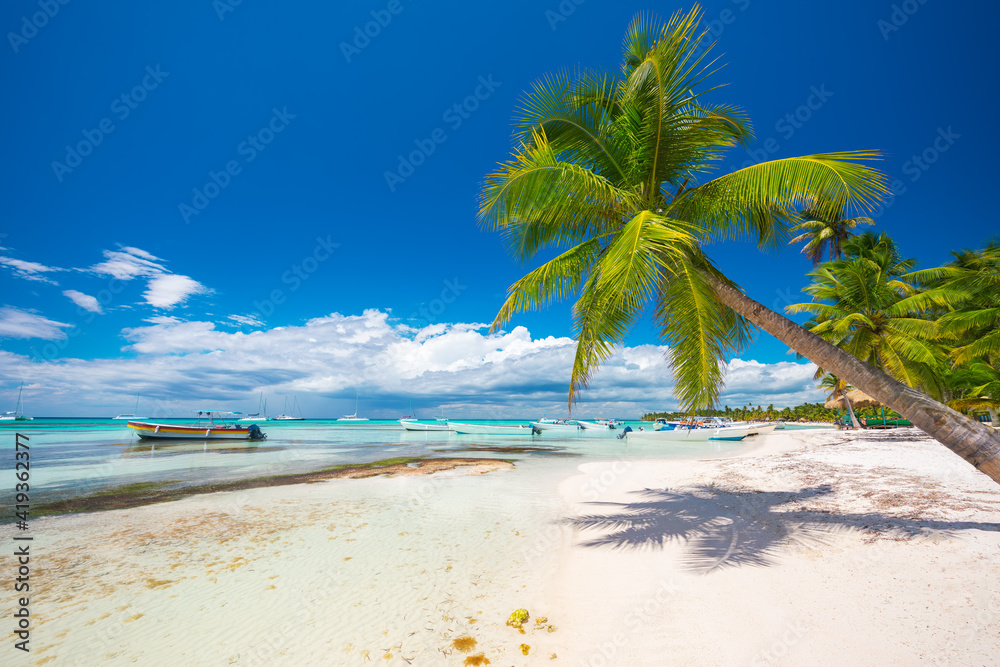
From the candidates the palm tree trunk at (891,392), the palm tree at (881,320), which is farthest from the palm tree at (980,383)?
the palm tree trunk at (891,392)

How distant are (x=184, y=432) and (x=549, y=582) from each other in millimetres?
39021

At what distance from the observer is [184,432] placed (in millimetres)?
32531

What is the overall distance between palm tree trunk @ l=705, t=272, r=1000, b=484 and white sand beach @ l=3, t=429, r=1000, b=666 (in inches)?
47.6

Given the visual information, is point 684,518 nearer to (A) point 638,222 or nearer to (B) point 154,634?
(A) point 638,222

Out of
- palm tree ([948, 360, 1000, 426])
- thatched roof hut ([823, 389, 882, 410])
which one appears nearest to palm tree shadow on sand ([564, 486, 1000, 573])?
palm tree ([948, 360, 1000, 426])

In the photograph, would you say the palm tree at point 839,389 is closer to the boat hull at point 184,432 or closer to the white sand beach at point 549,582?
the white sand beach at point 549,582

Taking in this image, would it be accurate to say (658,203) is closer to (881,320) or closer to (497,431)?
(881,320)

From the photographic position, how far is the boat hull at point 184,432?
102 ft

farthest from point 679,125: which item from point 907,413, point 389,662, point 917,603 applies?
point 389,662

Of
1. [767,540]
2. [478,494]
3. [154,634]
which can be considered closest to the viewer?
[154,634]

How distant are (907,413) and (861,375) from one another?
1.61 ft

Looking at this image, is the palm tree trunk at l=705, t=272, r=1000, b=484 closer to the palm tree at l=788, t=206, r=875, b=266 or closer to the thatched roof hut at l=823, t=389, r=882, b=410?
the palm tree at l=788, t=206, r=875, b=266

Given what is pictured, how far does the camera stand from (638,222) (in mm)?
4012

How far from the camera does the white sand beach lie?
3213mm
